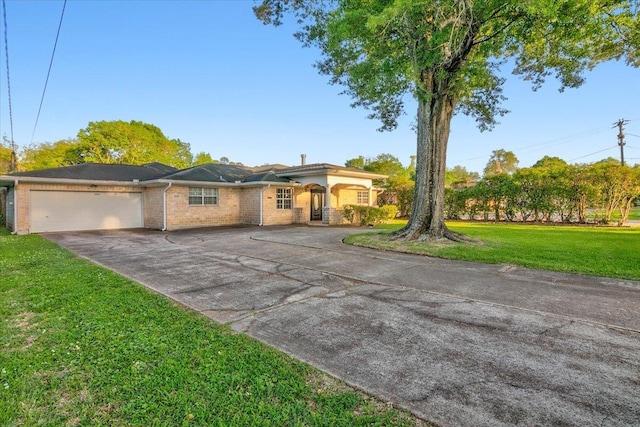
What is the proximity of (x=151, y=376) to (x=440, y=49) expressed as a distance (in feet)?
32.3

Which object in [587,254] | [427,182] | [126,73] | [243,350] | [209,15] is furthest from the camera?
[126,73]

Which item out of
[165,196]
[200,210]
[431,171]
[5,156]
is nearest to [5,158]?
[5,156]

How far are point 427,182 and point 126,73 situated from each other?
1836 cm

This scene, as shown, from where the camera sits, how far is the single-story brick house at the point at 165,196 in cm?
1424

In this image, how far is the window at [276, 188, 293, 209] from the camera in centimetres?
1834

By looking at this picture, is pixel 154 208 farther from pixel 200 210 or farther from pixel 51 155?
pixel 51 155

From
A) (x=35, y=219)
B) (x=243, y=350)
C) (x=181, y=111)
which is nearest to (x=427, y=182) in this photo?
(x=243, y=350)

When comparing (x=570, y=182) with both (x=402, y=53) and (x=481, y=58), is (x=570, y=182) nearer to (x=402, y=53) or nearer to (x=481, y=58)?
(x=481, y=58)

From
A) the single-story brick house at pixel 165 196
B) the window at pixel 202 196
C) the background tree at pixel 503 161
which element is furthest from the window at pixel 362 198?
the background tree at pixel 503 161

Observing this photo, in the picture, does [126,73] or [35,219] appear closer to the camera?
[35,219]

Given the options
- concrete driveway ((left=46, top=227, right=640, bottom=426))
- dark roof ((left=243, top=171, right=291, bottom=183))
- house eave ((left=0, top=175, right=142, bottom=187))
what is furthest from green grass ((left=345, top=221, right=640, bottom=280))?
house eave ((left=0, top=175, right=142, bottom=187))

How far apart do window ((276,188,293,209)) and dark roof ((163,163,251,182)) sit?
2722mm

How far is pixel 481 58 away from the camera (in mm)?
10969

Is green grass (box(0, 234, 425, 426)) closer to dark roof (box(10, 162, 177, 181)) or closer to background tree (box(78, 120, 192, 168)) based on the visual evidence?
dark roof (box(10, 162, 177, 181))
